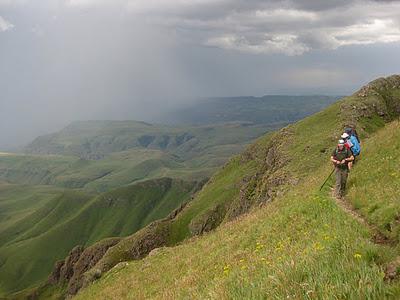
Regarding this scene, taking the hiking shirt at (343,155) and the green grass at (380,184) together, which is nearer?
the green grass at (380,184)

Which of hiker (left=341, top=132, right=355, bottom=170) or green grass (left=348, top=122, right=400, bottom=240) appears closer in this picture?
green grass (left=348, top=122, right=400, bottom=240)

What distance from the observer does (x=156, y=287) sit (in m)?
25.8

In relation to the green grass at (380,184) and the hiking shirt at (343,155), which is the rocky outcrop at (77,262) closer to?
the green grass at (380,184)

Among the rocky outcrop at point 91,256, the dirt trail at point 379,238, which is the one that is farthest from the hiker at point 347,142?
the rocky outcrop at point 91,256

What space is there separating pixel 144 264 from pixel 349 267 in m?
34.0

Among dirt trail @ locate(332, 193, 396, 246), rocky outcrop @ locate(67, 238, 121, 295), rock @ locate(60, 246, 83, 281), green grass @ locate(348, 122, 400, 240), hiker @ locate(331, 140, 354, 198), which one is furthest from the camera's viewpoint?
rock @ locate(60, 246, 83, 281)

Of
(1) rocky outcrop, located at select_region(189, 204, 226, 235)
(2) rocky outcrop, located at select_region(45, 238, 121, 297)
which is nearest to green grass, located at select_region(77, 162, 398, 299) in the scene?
(1) rocky outcrop, located at select_region(189, 204, 226, 235)

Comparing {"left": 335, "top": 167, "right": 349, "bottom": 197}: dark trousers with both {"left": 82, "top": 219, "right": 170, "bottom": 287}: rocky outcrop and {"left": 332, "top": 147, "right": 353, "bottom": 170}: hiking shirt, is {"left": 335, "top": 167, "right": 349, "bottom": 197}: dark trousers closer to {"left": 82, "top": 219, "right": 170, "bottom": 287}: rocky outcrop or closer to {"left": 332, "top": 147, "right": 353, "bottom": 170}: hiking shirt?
{"left": 332, "top": 147, "right": 353, "bottom": 170}: hiking shirt

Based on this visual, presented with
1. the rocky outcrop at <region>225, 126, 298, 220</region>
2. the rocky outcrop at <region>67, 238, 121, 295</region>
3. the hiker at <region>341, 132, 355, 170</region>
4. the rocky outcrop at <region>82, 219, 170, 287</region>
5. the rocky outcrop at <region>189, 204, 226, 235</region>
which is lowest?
the rocky outcrop at <region>67, 238, 121, 295</region>

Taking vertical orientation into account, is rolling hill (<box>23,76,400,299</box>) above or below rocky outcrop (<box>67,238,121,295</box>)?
above

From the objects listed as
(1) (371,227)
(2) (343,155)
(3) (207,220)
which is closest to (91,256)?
(3) (207,220)

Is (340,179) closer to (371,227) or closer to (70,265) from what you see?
(371,227)

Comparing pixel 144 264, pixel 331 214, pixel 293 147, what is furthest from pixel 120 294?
pixel 293 147

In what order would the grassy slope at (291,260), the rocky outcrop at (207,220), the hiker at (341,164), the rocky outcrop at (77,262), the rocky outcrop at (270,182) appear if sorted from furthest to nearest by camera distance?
the rocky outcrop at (77,262)
the rocky outcrop at (207,220)
the rocky outcrop at (270,182)
the hiker at (341,164)
the grassy slope at (291,260)
